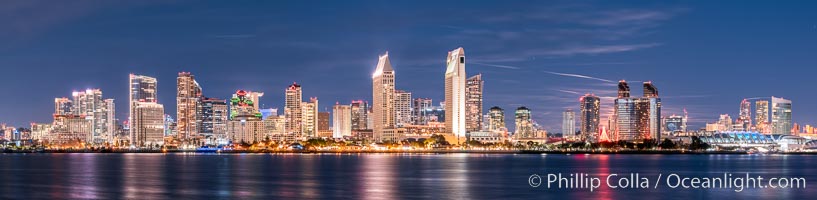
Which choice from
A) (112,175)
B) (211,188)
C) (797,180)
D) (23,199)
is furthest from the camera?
(112,175)

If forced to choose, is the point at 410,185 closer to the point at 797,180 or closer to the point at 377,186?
the point at 377,186

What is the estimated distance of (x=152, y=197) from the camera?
60.0 m

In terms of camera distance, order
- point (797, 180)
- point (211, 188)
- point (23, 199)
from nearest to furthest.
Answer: point (23, 199) → point (211, 188) → point (797, 180)

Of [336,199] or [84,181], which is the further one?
[84,181]

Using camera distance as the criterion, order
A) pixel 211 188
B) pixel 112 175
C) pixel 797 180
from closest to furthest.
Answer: pixel 211 188
pixel 797 180
pixel 112 175

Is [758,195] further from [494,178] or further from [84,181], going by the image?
[84,181]

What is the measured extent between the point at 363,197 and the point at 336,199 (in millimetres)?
2305

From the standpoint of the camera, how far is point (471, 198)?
2352 inches

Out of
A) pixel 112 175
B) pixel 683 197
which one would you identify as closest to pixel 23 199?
pixel 112 175

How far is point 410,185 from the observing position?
72750mm

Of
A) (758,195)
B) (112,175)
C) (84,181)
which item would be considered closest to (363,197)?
(758,195)

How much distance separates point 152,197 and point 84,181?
21.6 metres

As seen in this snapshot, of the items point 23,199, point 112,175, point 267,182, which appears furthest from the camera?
point 112,175

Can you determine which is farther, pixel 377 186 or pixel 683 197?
pixel 377 186
